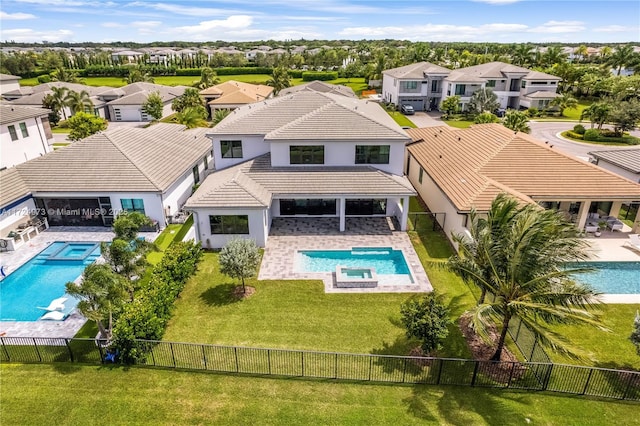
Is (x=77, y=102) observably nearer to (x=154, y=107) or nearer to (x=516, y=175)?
(x=154, y=107)

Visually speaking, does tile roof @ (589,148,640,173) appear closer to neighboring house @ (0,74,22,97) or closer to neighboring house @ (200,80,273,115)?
neighboring house @ (200,80,273,115)

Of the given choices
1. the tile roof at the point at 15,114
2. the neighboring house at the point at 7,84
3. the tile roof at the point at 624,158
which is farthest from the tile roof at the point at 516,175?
the neighboring house at the point at 7,84

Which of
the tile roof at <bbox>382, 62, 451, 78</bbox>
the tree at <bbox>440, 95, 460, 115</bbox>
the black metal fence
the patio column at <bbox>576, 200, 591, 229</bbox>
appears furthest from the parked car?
the black metal fence

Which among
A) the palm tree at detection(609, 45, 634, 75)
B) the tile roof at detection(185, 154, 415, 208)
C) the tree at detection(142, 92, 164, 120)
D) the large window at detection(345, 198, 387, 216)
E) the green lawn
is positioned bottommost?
the green lawn

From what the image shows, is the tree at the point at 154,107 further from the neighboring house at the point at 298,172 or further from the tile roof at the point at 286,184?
the tile roof at the point at 286,184

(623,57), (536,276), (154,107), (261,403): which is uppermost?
(623,57)

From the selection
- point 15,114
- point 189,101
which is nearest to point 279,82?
point 189,101
